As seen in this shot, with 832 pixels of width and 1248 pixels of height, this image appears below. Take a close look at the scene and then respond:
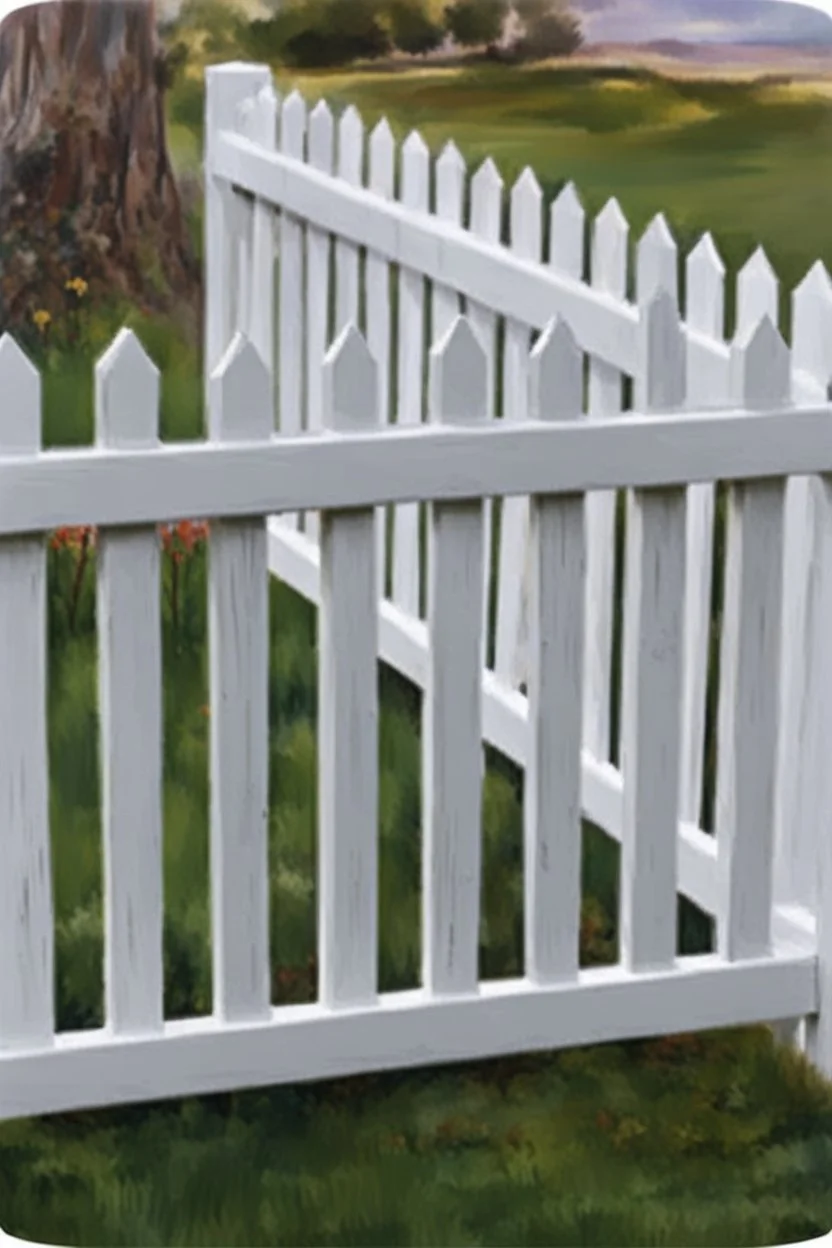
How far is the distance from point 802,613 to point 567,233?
73cm

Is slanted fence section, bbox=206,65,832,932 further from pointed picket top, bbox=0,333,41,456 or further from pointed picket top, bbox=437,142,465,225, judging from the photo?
pointed picket top, bbox=0,333,41,456

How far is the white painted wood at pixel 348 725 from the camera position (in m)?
3.32

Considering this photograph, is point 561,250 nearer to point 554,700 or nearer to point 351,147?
point 351,147

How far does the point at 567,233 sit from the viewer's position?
4.09 meters

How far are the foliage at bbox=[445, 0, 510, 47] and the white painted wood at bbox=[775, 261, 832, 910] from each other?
511 millimetres

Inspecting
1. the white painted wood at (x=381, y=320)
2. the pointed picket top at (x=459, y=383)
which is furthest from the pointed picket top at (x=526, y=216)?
the pointed picket top at (x=459, y=383)

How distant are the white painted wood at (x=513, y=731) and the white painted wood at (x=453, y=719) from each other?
0.39 ft

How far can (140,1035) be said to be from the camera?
3447 millimetres

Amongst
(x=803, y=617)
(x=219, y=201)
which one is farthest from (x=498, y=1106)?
(x=219, y=201)

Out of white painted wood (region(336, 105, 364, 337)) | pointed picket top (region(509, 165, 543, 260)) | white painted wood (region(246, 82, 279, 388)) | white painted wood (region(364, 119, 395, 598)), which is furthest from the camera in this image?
white painted wood (region(246, 82, 279, 388))

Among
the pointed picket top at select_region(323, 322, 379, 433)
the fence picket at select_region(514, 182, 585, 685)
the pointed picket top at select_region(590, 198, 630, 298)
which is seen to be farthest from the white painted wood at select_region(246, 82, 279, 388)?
the pointed picket top at select_region(323, 322, 379, 433)

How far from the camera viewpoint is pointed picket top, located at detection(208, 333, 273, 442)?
3242mm

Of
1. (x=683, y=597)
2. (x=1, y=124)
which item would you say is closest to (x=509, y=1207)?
(x=683, y=597)

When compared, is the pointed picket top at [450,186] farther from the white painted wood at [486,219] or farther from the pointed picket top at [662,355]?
the pointed picket top at [662,355]
